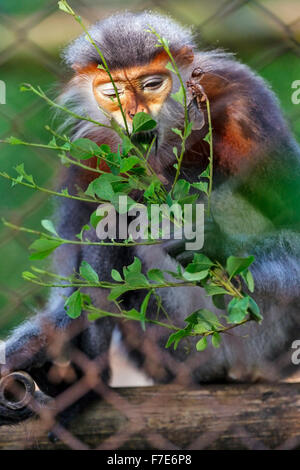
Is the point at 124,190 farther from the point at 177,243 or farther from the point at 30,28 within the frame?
the point at 30,28

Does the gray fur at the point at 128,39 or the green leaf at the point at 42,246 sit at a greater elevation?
the gray fur at the point at 128,39

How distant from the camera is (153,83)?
152 centimetres

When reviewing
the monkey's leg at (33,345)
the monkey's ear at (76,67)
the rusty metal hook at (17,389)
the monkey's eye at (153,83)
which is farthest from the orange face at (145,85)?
the rusty metal hook at (17,389)

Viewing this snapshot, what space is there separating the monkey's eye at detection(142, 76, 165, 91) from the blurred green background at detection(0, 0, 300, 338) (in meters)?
0.23

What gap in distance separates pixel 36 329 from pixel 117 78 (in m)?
0.61

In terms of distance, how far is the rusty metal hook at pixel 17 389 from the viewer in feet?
4.25

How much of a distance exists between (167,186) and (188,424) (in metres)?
0.50

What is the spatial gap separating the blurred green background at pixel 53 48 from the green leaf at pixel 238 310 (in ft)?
3.00

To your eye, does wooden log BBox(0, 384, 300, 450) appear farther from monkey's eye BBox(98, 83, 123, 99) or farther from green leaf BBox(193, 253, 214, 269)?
monkey's eye BBox(98, 83, 123, 99)

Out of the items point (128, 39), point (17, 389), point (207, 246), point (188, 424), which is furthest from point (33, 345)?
point (128, 39)

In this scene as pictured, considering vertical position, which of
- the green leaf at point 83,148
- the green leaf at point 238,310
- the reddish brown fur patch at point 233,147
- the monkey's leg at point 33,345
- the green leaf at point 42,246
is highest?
the reddish brown fur patch at point 233,147

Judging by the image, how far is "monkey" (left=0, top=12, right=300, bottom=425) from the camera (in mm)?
1385

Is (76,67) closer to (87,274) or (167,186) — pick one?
(167,186)

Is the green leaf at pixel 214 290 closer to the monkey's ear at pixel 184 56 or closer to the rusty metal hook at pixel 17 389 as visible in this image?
the rusty metal hook at pixel 17 389
